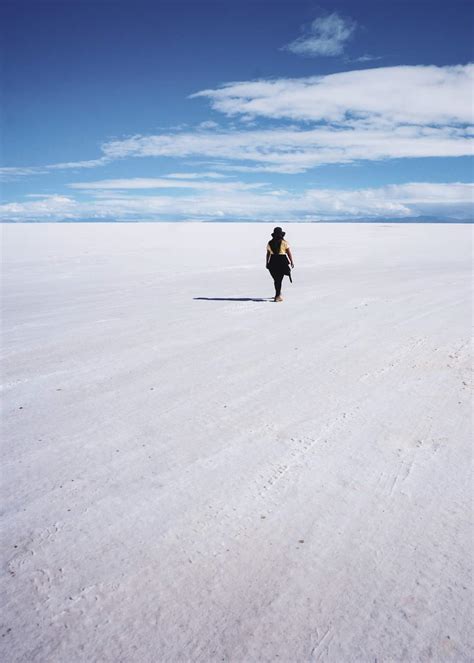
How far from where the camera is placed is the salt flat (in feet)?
7.59

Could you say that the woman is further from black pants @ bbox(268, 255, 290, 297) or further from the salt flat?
the salt flat

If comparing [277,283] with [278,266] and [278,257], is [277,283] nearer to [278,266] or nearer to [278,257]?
[278,266]

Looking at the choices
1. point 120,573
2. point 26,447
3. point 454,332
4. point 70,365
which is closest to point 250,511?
point 120,573

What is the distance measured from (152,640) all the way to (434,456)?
252 cm

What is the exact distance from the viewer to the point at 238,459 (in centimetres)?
377

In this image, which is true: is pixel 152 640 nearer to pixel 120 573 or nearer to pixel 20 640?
pixel 120 573

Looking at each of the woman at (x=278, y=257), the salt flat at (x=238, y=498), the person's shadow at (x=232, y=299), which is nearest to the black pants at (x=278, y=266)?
the woman at (x=278, y=257)

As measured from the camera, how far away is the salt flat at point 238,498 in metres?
2.31

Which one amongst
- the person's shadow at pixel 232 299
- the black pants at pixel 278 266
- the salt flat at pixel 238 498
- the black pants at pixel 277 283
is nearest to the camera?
the salt flat at pixel 238 498

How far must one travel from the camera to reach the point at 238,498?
10.7 ft

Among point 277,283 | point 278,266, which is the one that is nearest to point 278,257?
point 278,266

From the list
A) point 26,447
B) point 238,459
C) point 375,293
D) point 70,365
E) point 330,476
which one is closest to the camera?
point 330,476

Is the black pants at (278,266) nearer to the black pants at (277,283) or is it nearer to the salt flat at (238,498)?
the black pants at (277,283)

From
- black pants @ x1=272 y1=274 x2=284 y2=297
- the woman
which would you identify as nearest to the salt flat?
black pants @ x1=272 y1=274 x2=284 y2=297
